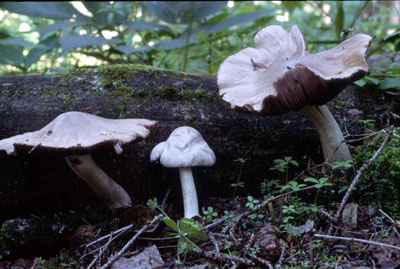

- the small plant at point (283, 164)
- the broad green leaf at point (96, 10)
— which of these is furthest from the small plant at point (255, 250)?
the broad green leaf at point (96, 10)

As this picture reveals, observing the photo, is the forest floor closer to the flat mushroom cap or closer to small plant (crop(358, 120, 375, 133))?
small plant (crop(358, 120, 375, 133))

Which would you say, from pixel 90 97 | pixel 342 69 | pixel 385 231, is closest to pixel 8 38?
pixel 90 97

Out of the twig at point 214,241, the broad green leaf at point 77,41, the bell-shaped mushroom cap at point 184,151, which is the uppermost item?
the broad green leaf at point 77,41

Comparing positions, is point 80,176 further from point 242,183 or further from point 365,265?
point 365,265

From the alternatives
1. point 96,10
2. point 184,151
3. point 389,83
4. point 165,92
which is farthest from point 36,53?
point 389,83

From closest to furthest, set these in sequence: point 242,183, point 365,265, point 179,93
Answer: point 365,265 → point 242,183 → point 179,93

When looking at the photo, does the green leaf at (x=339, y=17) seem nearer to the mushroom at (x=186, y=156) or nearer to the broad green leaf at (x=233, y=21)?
the broad green leaf at (x=233, y=21)
